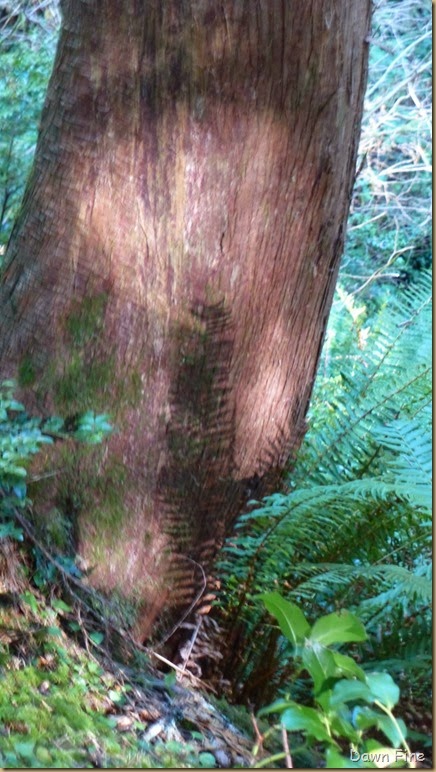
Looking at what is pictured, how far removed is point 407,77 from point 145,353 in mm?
6536

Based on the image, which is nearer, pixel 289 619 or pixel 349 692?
pixel 349 692

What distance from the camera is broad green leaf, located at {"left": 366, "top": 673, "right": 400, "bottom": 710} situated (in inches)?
64.3

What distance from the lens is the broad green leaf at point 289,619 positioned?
5.89ft

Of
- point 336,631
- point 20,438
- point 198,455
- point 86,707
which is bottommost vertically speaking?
point 86,707

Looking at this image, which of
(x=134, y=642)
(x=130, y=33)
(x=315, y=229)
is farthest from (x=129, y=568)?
(x=130, y=33)

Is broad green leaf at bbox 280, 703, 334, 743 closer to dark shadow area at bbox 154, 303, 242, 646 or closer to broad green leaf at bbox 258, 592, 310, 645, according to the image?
broad green leaf at bbox 258, 592, 310, 645

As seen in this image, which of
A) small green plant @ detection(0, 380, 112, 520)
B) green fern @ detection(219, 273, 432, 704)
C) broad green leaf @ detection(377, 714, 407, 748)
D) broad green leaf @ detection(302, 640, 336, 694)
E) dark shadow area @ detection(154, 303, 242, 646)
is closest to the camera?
broad green leaf @ detection(377, 714, 407, 748)

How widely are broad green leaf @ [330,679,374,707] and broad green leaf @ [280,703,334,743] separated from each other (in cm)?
4

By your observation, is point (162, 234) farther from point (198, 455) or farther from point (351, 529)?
point (351, 529)

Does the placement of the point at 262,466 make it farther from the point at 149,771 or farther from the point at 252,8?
the point at 252,8

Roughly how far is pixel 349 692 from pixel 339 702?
0.11 feet

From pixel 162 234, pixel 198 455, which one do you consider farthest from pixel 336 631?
pixel 162 234

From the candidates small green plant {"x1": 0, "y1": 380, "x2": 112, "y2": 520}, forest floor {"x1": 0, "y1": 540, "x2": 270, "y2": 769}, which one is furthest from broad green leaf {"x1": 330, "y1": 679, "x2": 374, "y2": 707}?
small green plant {"x1": 0, "y1": 380, "x2": 112, "y2": 520}

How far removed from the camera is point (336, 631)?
5.77 ft
